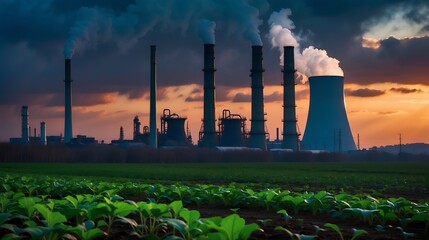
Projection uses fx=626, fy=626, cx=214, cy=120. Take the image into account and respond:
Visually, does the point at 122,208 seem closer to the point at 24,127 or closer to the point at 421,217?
the point at 421,217

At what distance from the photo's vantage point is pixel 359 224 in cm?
636

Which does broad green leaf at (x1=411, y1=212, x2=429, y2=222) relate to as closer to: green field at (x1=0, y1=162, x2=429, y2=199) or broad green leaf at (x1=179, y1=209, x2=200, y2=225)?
broad green leaf at (x1=179, y1=209, x2=200, y2=225)

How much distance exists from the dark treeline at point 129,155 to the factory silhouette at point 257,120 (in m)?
1.22

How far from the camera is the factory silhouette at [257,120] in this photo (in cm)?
5103

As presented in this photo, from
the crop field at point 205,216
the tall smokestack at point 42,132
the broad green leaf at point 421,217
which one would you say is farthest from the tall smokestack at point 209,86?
the broad green leaf at point 421,217

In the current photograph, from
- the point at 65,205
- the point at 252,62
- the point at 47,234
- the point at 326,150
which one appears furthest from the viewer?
the point at 326,150

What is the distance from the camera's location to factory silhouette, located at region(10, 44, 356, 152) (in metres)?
51.0

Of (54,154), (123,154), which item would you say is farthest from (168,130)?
(54,154)

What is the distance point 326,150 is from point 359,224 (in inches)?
2542

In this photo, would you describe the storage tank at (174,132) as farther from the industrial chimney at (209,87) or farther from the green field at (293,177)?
the green field at (293,177)

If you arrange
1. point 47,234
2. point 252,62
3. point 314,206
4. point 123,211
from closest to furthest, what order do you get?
1. point 47,234
2. point 123,211
3. point 314,206
4. point 252,62

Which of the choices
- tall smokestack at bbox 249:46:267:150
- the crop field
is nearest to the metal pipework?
tall smokestack at bbox 249:46:267:150

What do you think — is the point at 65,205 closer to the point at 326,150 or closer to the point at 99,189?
the point at 99,189

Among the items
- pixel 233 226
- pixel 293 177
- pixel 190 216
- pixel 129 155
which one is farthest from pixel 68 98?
pixel 233 226
